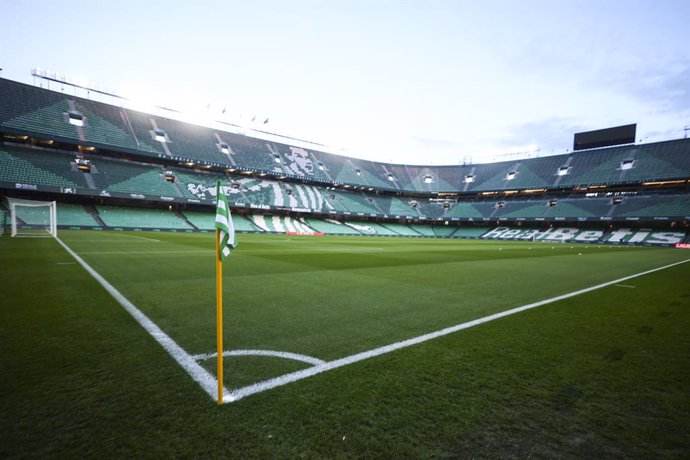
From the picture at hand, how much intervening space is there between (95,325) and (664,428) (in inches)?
216

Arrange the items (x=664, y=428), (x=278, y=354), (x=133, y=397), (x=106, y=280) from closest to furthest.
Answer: (x=664, y=428), (x=133, y=397), (x=278, y=354), (x=106, y=280)

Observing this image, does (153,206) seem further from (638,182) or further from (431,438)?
(638,182)

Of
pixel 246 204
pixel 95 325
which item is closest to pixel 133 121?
pixel 246 204

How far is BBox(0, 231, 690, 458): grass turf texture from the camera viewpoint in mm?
1848

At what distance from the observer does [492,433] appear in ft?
6.45

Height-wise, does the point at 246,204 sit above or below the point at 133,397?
above

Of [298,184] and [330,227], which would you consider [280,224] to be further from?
[298,184]

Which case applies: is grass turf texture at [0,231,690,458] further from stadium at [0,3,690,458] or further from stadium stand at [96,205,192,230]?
stadium stand at [96,205,192,230]

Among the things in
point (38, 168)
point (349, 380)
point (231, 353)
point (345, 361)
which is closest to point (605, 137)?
point (345, 361)

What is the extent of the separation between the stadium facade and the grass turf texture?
36.4 meters

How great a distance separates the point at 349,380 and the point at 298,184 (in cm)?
5369

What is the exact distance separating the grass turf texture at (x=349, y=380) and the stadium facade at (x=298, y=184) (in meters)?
36.4

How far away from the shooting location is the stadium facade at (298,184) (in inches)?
1325

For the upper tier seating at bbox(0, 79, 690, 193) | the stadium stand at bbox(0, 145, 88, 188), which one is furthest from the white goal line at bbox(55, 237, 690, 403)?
the upper tier seating at bbox(0, 79, 690, 193)
